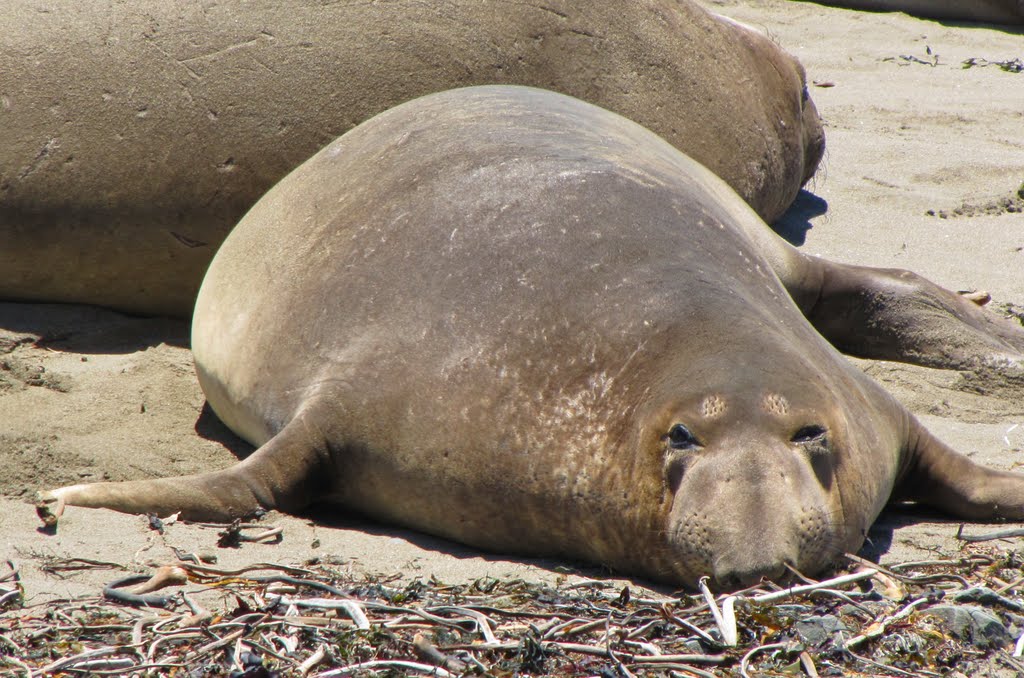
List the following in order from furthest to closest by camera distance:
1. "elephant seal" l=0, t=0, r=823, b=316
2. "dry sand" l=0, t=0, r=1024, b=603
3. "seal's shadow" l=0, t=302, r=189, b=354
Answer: "elephant seal" l=0, t=0, r=823, b=316
"seal's shadow" l=0, t=302, r=189, b=354
"dry sand" l=0, t=0, r=1024, b=603

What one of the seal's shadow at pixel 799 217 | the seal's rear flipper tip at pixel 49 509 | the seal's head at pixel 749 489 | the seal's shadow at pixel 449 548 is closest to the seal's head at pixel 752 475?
the seal's head at pixel 749 489

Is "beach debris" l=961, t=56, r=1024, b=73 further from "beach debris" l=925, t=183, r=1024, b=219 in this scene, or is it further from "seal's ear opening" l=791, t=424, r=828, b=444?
"seal's ear opening" l=791, t=424, r=828, b=444

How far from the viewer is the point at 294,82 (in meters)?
4.83

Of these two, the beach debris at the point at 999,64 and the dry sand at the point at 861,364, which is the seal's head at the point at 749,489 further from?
the beach debris at the point at 999,64

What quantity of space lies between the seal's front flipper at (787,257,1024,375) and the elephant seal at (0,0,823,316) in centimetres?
115

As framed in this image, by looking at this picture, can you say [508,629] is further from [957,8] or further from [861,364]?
[957,8]

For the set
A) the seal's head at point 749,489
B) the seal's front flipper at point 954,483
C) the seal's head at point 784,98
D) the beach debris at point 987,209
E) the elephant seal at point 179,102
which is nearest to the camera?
the seal's head at point 749,489

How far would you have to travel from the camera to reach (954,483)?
3.50m

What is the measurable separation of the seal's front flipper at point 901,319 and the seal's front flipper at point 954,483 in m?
1.22

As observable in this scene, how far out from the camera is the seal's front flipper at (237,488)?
331cm

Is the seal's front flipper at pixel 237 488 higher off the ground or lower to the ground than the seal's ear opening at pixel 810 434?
lower

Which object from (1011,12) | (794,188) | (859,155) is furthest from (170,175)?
(1011,12)

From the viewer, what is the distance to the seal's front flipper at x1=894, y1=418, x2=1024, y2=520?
3447 mm

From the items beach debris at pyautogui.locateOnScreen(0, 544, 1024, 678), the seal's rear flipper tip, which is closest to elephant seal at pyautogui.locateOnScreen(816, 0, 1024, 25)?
beach debris at pyautogui.locateOnScreen(0, 544, 1024, 678)
